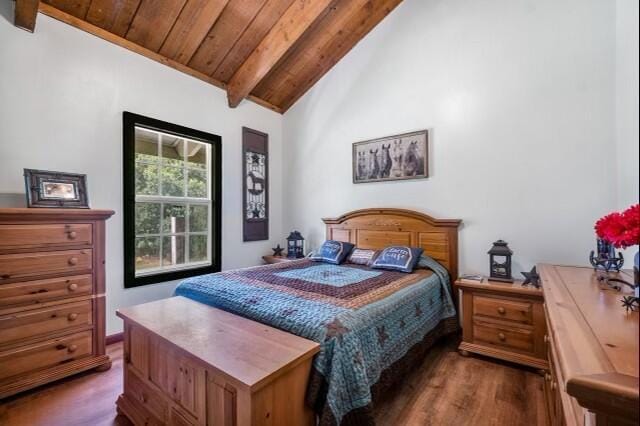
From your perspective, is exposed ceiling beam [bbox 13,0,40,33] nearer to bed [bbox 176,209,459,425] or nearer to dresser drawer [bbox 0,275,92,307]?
dresser drawer [bbox 0,275,92,307]

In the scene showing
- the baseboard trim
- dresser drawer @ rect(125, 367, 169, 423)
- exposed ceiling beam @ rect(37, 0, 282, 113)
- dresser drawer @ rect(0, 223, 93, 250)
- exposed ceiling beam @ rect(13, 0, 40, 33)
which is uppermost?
exposed ceiling beam @ rect(37, 0, 282, 113)

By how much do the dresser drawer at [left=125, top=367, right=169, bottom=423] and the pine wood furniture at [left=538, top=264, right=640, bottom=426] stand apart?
5.36 ft

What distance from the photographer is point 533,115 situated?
8.09 feet

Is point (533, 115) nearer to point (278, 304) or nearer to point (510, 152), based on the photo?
point (510, 152)

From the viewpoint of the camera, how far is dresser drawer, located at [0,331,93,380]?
1.80 meters

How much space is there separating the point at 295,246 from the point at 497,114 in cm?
259

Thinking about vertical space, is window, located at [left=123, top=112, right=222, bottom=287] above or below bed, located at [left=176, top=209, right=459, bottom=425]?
above

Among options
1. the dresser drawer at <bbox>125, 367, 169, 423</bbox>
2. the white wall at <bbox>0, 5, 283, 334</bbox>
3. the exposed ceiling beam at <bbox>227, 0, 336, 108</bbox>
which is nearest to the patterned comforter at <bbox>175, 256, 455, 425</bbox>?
the dresser drawer at <bbox>125, 367, 169, 423</bbox>

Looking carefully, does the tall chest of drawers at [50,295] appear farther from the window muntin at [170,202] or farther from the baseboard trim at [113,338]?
the window muntin at [170,202]

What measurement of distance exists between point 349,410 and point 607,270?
172 centimetres

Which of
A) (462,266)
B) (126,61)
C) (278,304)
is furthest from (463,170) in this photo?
(126,61)

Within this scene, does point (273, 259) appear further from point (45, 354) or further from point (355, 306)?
point (355, 306)

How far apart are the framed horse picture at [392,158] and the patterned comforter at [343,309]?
3.34 feet

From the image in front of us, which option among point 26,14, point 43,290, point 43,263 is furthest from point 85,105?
point 43,290
